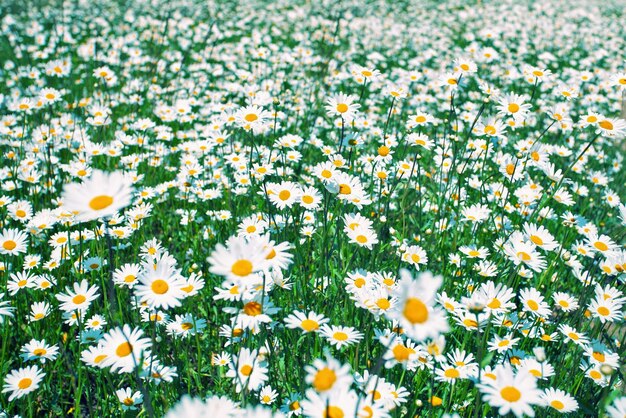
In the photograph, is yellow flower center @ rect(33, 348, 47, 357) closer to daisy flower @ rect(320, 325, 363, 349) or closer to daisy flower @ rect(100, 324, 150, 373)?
daisy flower @ rect(100, 324, 150, 373)

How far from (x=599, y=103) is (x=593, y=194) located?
9.10ft

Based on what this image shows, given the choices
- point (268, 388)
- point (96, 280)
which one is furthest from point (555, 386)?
point (96, 280)

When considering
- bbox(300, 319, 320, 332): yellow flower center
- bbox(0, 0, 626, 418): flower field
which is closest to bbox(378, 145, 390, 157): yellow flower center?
bbox(0, 0, 626, 418): flower field

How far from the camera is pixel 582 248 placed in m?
3.08

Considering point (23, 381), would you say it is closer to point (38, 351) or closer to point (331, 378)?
point (38, 351)

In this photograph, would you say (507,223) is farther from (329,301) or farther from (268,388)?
(268,388)

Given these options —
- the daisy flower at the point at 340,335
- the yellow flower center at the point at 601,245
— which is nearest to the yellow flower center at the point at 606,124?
the yellow flower center at the point at 601,245

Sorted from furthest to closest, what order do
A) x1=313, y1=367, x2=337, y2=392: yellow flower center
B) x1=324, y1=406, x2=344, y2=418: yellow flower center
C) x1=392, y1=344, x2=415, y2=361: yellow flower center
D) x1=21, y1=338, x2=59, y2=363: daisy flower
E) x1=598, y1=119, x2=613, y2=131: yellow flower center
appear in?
x1=598, y1=119, x2=613, y2=131: yellow flower center
x1=21, y1=338, x2=59, y2=363: daisy flower
x1=392, y1=344, x2=415, y2=361: yellow flower center
x1=324, y1=406, x2=344, y2=418: yellow flower center
x1=313, y1=367, x2=337, y2=392: yellow flower center

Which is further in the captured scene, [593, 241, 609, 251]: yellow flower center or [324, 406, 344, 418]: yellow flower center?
[593, 241, 609, 251]: yellow flower center

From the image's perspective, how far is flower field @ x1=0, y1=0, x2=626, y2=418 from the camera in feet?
5.90

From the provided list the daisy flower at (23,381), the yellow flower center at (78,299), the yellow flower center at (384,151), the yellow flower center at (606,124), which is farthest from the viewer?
the yellow flower center at (384,151)

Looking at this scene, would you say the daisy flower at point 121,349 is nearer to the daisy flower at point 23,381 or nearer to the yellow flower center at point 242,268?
the daisy flower at point 23,381

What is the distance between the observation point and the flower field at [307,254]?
5.90ft

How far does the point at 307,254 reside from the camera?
9.48 ft
